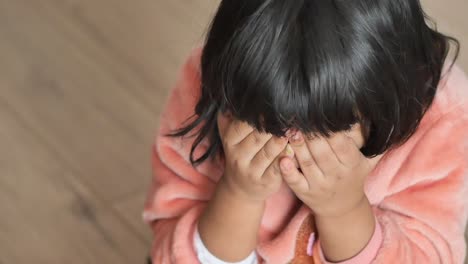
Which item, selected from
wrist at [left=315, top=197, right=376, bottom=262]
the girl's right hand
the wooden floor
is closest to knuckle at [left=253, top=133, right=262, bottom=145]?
the girl's right hand

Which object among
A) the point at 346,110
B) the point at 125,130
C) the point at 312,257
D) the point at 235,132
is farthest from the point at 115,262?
the point at 346,110

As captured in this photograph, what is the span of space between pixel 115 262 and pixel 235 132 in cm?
60

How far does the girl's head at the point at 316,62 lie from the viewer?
0.60m

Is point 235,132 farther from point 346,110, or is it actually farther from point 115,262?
point 115,262

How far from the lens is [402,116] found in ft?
2.25

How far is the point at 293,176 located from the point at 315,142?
1.9 inches

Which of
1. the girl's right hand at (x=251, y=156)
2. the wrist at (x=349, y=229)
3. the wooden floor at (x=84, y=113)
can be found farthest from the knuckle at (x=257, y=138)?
the wooden floor at (x=84, y=113)

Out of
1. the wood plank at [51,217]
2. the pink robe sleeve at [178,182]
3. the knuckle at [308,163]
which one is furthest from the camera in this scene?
the wood plank at [51,217]

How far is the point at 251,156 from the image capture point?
0.71 meters

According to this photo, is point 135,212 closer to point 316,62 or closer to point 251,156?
point 251,156

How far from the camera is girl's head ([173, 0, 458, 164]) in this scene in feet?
1.95

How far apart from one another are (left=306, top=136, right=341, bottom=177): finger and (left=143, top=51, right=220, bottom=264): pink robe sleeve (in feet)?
0.66

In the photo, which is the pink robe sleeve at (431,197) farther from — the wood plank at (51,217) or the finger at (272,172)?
the wood plank at (51,217)

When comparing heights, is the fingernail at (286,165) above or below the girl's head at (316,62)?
below
